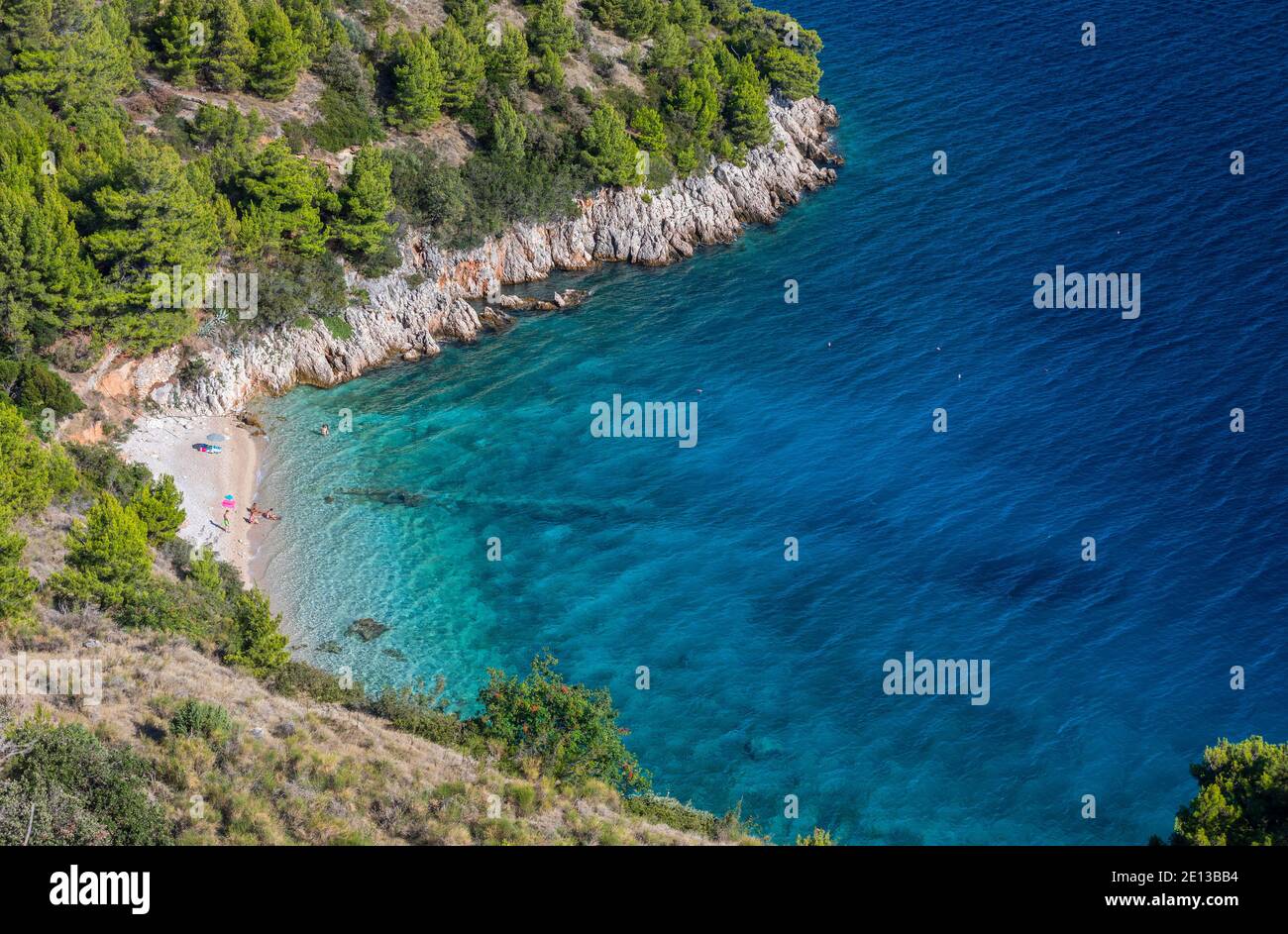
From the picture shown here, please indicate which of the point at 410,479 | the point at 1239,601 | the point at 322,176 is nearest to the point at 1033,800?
the point at 1239,601

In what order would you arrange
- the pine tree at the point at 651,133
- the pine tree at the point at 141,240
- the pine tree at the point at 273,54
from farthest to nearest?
the pine tree at the point at 651,133 → the pine tree at the point at 273,54 → the pine tree at the point at 141,240

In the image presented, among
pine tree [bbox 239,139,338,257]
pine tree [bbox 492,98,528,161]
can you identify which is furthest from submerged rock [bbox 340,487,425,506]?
pine tree [bbox 492,98,528,161]

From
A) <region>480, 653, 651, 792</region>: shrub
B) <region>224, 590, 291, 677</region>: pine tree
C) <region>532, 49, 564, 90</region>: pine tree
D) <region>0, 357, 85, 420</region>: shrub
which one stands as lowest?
<region>480, 653, 651, 792</region>: shrub

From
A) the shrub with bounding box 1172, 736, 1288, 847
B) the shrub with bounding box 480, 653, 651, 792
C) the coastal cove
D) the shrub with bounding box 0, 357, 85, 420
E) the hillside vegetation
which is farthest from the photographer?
the shrub with bounding box 0, 357, 85, 420

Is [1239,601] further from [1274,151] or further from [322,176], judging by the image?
[322,176]

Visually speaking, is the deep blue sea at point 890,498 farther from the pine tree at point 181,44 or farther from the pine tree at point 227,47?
the pine tree at point 181,44

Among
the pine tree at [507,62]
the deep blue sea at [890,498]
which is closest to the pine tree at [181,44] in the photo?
the pine tree at [507,62]

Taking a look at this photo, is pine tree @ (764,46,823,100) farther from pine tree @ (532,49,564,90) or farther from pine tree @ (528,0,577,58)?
pine tree @ (532,49,564,90)
